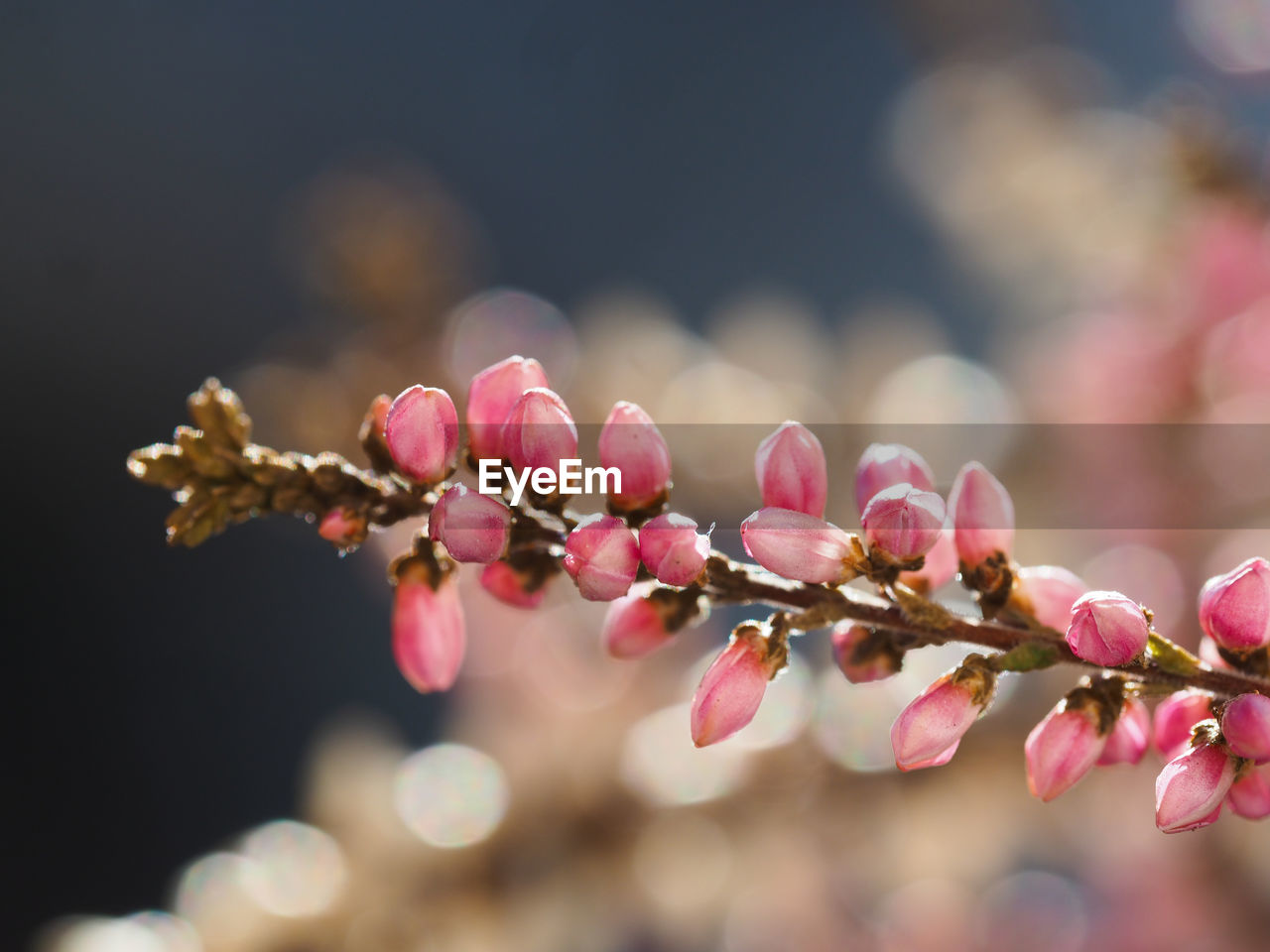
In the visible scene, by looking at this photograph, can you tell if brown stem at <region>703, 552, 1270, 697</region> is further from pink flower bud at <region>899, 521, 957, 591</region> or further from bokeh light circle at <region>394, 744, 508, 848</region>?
bokeh light circle at <region>394, 744, 508, 848</region>

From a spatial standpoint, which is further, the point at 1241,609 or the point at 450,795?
the point at 450,795

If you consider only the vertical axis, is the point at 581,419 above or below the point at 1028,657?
above

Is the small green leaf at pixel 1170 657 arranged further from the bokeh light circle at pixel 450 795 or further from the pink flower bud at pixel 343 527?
the bokeh light circle at pixel 450 795

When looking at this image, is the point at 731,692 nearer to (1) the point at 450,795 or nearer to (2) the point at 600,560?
(2) the point at 600,560

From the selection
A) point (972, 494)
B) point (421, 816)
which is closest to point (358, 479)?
point (972, 494)

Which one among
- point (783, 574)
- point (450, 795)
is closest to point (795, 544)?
point (783, 574)

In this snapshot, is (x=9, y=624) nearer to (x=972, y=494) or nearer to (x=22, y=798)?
(x=22, y=798)
